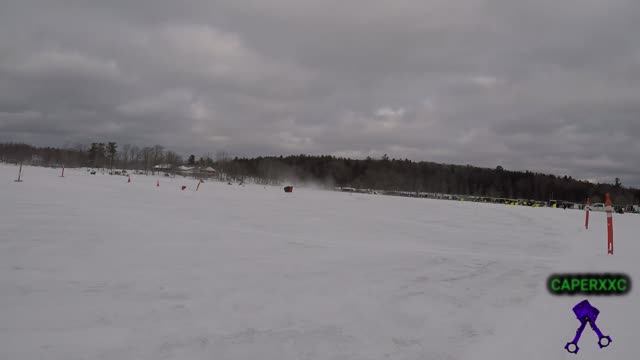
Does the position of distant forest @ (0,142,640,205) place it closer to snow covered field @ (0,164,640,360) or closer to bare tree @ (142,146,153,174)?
Result: bare tree @ (142,146,153,174)

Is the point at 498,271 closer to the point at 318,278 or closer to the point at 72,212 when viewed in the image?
the point at 318,278

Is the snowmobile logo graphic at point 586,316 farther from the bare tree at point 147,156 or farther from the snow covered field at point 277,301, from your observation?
the bare tree at point 147,156

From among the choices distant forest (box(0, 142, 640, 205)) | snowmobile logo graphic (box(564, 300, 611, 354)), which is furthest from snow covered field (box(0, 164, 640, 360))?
distant forest (box(0, 142, 640, 205))

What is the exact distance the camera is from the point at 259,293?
4.84 metres

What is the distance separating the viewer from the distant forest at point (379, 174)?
135250 mm

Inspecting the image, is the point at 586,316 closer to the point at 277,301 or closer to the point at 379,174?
the point at 277,301

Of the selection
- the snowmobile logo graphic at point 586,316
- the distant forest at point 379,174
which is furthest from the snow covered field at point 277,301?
the distant forest at point 379,174

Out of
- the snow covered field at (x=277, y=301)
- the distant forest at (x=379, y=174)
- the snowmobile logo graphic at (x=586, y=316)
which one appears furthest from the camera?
the distant forest at (x=379, y=174)

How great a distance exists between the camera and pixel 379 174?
141m

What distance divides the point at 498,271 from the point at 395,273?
6.47 feet

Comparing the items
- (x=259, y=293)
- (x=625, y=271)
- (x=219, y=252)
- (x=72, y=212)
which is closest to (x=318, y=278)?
(x=259, y=293)

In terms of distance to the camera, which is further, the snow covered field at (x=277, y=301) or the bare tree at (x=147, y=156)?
the bare tree at (x=147, y=156)

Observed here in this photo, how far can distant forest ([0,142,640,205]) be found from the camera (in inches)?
5325

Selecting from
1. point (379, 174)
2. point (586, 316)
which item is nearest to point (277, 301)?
point (586, 316)
